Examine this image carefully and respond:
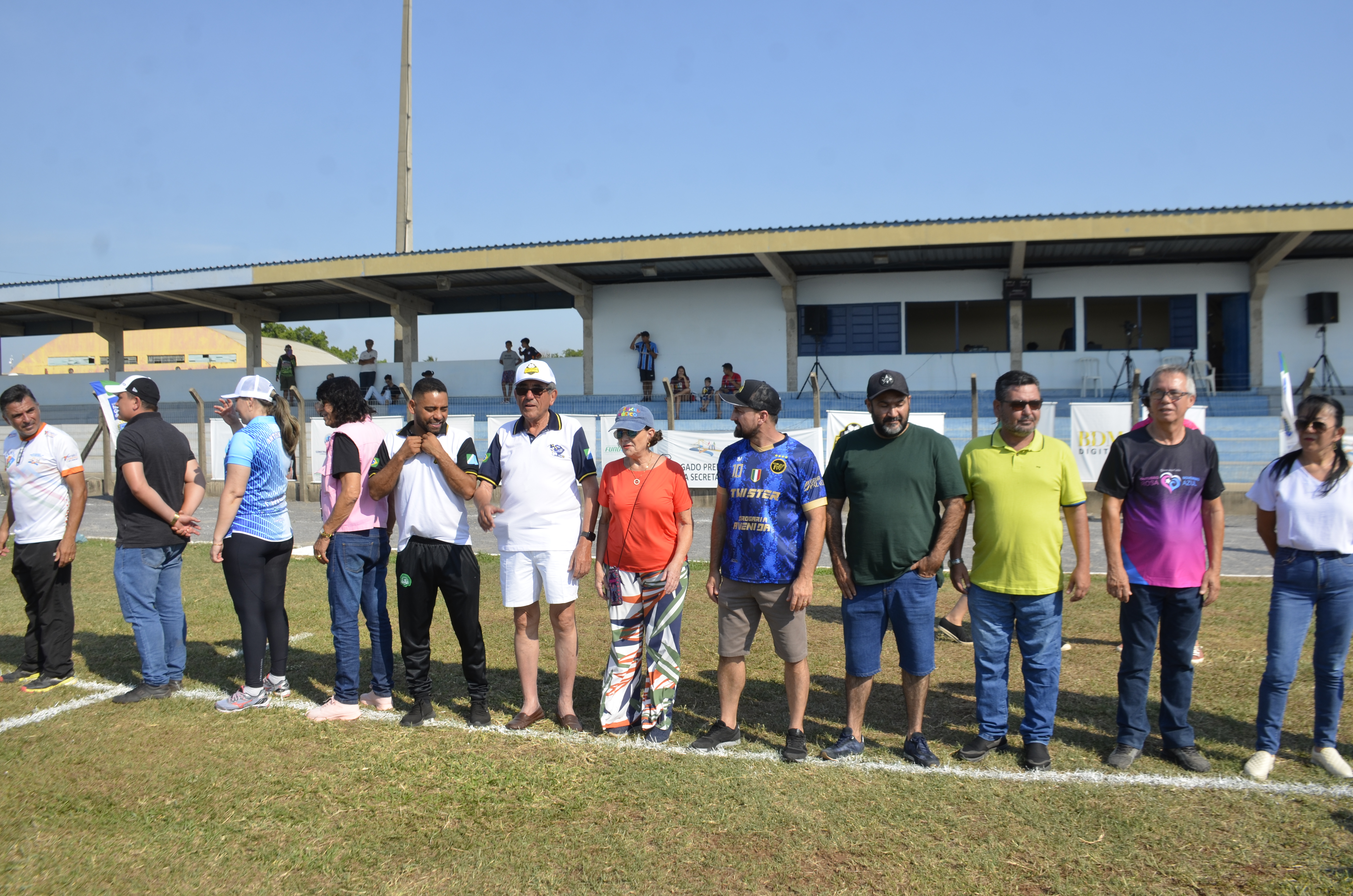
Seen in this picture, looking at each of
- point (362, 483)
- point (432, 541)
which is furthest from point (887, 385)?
point (362, 483)

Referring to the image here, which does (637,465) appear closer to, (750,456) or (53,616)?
(750,456)

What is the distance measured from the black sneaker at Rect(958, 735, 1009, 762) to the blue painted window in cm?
1782

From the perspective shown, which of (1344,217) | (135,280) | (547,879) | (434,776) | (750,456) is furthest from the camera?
(135,280)

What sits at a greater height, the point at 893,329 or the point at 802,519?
the point at 893,329

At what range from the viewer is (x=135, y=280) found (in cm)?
2428

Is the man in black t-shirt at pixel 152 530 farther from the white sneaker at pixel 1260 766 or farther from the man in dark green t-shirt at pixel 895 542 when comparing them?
the white sneaker at pixel 1260 766

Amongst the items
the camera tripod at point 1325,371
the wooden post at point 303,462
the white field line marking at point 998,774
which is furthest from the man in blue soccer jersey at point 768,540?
the camera tripod at point 1325,371

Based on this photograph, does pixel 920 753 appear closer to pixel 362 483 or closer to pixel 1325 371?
pixel 362 483

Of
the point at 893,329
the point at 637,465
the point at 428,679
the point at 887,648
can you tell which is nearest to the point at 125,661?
the point at 428,679

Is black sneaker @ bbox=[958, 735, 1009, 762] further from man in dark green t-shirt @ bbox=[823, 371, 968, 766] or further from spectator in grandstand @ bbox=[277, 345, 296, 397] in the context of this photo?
Result: spectator in grandstand @ bbox=[277, 345, 296, 397]

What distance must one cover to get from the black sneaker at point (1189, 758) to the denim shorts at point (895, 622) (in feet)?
3.96

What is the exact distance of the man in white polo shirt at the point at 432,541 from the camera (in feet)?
15.4

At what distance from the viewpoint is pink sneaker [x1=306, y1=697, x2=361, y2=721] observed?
4926 mm

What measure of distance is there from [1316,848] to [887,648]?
3303 mm
